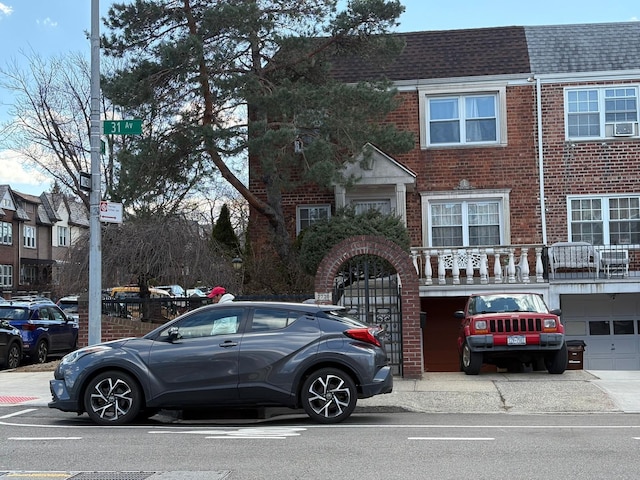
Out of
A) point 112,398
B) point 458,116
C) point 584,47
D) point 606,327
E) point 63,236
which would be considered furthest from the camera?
point 63,236

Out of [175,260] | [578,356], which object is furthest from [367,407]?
[175,260]

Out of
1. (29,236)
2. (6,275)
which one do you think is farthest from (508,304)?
(29,236)

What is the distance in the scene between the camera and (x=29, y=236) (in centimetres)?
6153

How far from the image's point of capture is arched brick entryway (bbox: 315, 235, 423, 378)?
14.2 m

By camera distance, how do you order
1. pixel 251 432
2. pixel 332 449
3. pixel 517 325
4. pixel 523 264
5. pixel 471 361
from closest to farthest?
pixel 332 449
pixel 251 432
pixel 517 325
pixel 471 361
pixel 523 264

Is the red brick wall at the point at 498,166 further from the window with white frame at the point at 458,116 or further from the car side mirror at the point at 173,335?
the car side mirror at the point at 173,335

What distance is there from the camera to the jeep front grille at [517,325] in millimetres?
14383

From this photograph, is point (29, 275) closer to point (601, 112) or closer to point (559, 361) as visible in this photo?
point (601, 112)

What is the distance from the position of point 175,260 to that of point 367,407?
25.0ft

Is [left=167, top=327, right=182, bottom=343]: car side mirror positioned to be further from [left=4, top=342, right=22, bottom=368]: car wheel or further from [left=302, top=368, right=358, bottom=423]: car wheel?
[left=4, top=342, right=22, bottom=368]: car wheel

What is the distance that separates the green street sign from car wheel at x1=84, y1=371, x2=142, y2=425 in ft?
15.1

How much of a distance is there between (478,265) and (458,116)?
503 cm

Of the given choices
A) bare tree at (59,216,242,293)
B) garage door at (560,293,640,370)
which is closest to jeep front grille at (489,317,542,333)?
bare tree at (59,216,242,293)

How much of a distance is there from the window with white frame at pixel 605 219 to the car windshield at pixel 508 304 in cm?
809
